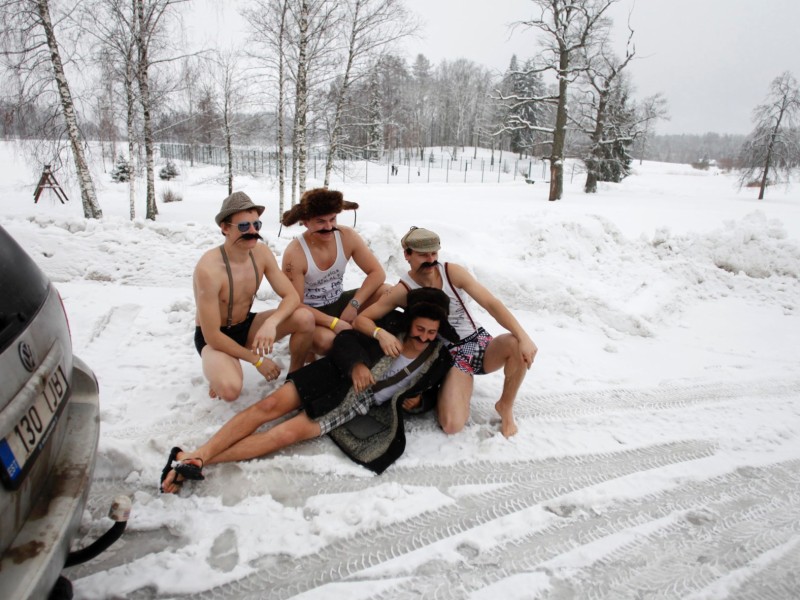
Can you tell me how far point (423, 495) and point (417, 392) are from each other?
697 mm

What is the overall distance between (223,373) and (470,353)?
165 cm

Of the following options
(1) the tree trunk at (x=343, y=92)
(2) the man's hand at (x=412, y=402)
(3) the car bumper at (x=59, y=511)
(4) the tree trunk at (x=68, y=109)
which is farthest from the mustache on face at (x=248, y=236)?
(1) the tree trunk at (x=343, y=92)

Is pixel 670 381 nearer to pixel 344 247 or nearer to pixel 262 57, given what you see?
pixel 344 247

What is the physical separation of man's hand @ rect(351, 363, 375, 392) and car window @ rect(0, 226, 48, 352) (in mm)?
1560

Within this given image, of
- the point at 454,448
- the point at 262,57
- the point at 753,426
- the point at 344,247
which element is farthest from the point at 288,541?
the point at 262,57

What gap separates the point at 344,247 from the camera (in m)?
3.57

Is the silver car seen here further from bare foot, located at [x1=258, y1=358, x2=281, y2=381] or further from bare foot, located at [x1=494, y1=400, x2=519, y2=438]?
bare foot, located at [x1=494, y1=400, x2=519, y2=438]

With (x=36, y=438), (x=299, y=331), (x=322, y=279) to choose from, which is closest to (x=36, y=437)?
(x=36, y=438)

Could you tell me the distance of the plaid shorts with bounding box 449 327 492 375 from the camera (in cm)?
310

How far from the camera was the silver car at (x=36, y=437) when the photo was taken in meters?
1.17

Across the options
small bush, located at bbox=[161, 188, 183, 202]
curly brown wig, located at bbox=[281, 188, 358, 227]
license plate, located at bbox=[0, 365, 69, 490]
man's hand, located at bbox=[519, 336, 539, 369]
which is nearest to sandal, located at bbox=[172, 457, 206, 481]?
license plate, located at bbox=[0, 365, 69, 490]

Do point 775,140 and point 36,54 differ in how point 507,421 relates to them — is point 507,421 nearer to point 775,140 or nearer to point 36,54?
point 36,54

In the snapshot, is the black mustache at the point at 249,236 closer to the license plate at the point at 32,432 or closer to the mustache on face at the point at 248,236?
the mustache on face at the point at 248,236

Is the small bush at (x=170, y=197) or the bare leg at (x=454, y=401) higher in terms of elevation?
the small bush at (x=170, y=197)
